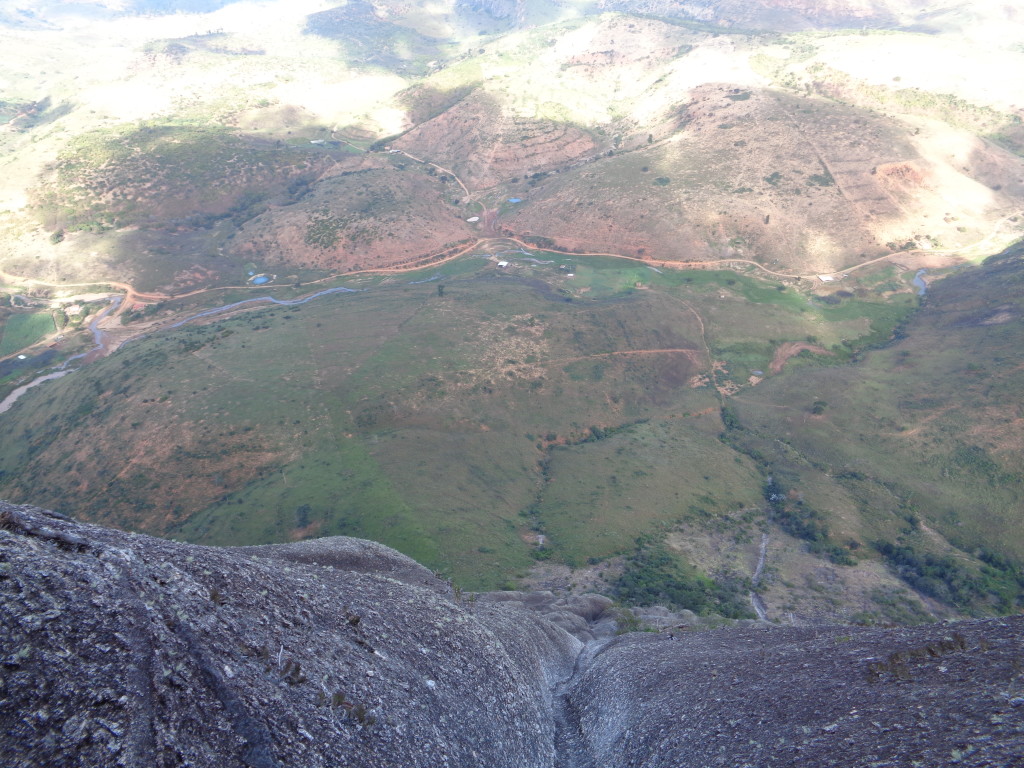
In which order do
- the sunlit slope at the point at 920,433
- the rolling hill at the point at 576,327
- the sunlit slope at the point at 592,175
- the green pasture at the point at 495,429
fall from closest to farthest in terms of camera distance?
the rolling hill at the point at 576,327
the sunlit slope at the point at 920,433
the green pasture at the point at 495,429
the sunlit slope at the point at 592,175

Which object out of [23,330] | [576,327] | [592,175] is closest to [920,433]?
[576,327]

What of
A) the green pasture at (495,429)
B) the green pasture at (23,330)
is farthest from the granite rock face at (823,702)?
the green pasture at (23,330)

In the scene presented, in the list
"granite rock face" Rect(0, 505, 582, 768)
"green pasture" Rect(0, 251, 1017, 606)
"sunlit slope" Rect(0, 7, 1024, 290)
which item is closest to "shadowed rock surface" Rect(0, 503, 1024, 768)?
"granite rock face" Rect(0, 505, 582, 768)

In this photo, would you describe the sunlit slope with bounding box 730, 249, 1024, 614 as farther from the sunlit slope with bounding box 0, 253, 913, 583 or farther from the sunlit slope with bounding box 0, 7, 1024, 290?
the sunlit slope with bounding box 0, 7, 1024, 290

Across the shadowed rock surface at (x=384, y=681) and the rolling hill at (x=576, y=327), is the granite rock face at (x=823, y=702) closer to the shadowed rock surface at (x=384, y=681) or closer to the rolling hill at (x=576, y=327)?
the shadowed rock surface at (x=384, y=681)

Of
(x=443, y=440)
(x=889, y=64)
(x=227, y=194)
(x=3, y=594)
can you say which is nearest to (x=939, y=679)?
(x=3, y=594)

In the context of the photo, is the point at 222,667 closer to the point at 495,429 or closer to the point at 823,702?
the point at 823,702

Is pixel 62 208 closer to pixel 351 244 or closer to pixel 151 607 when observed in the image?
pixel 351 244

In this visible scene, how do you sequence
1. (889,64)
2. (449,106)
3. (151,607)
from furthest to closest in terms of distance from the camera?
(449,106) < (889,64) < (151,607)
